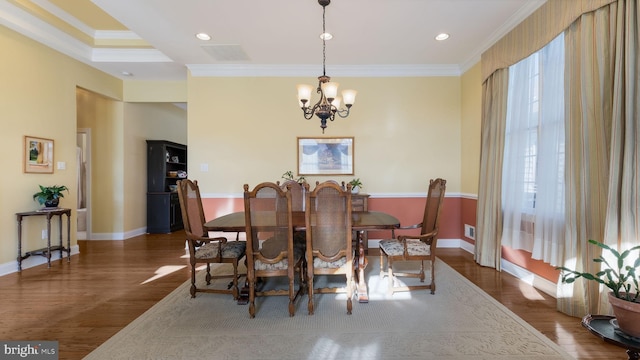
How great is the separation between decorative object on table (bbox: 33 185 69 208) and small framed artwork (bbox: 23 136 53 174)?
0.25 metres

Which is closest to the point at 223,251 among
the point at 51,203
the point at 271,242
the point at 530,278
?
the point at 271,242

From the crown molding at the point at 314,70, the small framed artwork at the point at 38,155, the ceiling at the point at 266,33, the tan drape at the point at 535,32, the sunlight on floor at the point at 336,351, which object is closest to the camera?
the sunlight on floor at the point at 336,351

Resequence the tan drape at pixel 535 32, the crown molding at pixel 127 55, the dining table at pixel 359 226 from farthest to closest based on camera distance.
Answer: the crown molding at pixel 127 55 → the dining table at pixel 359 226 → the tan drape at pixel 535 32

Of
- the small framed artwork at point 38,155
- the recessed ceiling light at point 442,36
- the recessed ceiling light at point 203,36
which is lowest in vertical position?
the small framed artwork at point 38,155

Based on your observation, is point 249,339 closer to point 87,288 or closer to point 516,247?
point 87,288

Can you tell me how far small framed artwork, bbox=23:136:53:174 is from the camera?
11.4ft

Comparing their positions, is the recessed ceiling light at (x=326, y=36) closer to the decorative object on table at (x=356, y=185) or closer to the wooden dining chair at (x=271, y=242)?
the decorative object on table at (x=356, y=185)

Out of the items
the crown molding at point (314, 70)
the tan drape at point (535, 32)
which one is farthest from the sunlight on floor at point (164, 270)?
the tan drape at point (535, 32)

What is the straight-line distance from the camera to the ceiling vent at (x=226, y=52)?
3646mm

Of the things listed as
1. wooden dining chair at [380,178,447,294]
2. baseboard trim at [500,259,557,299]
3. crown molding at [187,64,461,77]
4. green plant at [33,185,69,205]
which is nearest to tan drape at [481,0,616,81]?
crown molding at [187,64,461,77]

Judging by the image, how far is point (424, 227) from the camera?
2.77 m

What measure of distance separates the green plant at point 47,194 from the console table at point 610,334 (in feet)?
18.0

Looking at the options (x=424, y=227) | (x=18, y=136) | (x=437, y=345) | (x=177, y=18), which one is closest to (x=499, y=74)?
(x=424, y=227)

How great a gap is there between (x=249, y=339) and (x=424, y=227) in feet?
6.30
